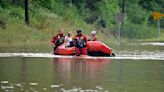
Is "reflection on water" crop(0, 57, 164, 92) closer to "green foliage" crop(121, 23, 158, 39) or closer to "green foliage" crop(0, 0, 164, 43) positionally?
"green foliage" crop(0, 0, 164, 43)

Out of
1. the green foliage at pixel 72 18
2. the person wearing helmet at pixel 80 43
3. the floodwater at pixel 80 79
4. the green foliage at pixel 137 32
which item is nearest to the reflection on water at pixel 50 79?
the floodwater at pixel 80 79

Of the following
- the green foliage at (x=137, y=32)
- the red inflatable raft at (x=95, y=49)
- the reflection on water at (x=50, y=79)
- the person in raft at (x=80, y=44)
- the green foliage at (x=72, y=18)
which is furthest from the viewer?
the green foliage at (x=137, y=32)

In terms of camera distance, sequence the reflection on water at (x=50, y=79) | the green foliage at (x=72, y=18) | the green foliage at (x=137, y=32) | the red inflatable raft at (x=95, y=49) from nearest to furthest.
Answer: the reflection on water at (x=50, y=79) < the red inflatable raft at (x=95, y=49) < the green foliage at (x=72, y=18) < the green foliage at (x=137, y=32)

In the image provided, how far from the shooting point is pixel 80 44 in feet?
115

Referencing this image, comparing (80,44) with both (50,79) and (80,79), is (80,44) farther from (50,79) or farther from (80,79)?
(50,79)

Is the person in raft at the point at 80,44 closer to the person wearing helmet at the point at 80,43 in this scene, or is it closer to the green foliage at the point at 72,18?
the person wearing helmet at the point at 80,43

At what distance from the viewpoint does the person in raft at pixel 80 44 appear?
35.2m

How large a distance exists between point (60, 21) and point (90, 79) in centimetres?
4688

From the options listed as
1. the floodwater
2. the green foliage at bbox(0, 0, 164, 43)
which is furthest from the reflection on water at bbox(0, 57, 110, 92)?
the green foliage at bbox(0, 0, 164, 43)

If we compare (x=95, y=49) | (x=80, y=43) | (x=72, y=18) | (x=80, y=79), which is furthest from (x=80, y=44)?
(x=72, y=18)

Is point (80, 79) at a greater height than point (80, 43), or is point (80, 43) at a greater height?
point (80, 43)

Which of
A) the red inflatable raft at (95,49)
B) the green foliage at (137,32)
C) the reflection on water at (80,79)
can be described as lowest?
the reflection on water at (80,79)

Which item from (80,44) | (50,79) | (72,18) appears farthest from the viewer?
(72,18)

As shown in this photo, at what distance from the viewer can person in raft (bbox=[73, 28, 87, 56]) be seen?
35188mm
